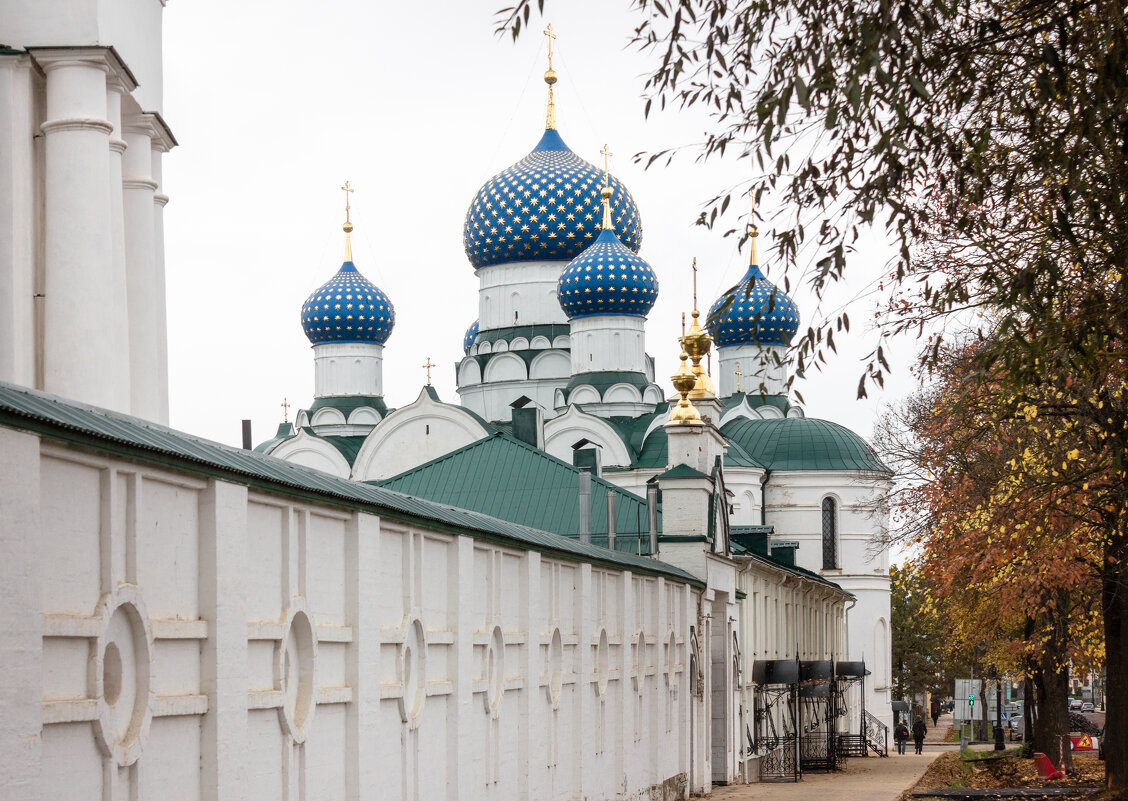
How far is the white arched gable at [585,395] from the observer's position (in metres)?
45.3

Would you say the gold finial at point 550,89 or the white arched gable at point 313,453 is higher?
the gold finial at point 550,89

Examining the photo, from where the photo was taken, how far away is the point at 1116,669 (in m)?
20.1

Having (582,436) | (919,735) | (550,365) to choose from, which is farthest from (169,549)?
(550,365)

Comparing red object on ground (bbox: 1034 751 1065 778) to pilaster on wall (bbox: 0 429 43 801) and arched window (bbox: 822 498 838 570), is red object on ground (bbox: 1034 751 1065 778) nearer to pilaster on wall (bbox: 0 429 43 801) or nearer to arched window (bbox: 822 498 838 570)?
arched window (bbox: 822 498 838 570)

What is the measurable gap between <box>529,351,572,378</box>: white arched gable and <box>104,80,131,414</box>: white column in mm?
33444

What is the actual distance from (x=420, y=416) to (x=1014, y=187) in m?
33.6

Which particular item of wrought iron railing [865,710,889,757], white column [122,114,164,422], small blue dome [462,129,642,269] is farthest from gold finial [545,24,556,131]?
white column [122,114,164,422]

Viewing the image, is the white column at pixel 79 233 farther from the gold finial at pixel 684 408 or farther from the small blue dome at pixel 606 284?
the small blue dome at pixel 606 284

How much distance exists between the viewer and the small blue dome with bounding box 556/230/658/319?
44.8 m

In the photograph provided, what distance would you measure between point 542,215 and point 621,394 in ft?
21.0

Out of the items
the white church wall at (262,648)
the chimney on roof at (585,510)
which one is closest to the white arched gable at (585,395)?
the chimney on roof at (585,510)

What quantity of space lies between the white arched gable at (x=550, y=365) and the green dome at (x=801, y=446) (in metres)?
5.44

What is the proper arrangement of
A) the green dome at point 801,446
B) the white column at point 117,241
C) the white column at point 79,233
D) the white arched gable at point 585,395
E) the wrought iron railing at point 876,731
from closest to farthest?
the white column at point 79,233 < the white column at point 117,241 < the wrought iron railing at point 876,731 < the white arched gable at point 585,395 < the green dome at point 801,446

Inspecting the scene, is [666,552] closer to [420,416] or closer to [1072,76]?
[1072,76]
